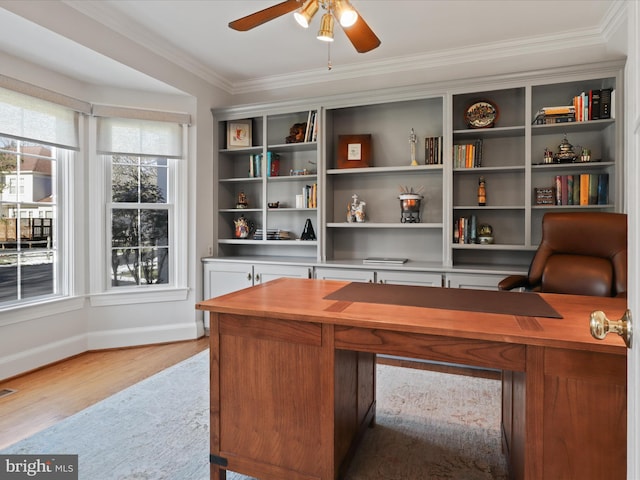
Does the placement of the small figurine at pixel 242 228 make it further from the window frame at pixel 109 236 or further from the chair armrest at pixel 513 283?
the chair armrest at pixel 513 283

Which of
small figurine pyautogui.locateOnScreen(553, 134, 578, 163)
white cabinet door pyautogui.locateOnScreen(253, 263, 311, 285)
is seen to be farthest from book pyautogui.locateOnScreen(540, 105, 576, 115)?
white cabinet door pyautogui.locateOnScreen(253, 263, 311, 285)

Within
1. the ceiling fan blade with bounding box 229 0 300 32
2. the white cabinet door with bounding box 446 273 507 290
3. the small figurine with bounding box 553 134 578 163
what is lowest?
the white cabinet door with bounding box 446 273 507 290

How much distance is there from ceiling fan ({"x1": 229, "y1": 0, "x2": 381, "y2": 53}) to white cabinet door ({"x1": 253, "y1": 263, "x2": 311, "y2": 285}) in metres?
1.95

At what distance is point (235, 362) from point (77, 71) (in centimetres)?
288

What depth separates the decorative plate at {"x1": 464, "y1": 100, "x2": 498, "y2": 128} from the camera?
128 inches

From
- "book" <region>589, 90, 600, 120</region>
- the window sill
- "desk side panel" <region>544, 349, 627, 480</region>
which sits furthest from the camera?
the window sill

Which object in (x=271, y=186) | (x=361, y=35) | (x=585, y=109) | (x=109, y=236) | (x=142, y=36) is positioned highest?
(x=142, y=36)

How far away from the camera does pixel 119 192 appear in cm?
355

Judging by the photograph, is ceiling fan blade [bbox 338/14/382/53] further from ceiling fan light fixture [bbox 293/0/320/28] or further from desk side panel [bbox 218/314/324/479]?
desk side panel [bbox 218/314/324/479]

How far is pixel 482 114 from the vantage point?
129 inches

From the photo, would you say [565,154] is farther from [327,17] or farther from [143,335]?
[143,335]

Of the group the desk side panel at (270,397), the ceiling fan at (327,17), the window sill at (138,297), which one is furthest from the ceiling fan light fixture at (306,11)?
the window sill at (138,297)

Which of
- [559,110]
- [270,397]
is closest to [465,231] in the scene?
[559,110]

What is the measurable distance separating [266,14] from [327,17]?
0.36 metres
